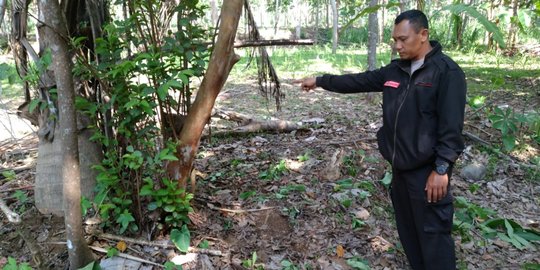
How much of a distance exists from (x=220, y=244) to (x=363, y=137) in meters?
2.80

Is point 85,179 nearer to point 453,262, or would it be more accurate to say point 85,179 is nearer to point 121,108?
point 121,108

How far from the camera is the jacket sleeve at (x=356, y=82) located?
2994 mm

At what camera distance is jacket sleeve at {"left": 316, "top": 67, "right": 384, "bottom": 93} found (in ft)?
9.82

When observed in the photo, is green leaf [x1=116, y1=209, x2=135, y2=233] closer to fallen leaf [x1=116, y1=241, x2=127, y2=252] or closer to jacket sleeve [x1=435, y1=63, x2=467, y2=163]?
fallen leaf [x1=116, y1=241, x2=127, y2=252]

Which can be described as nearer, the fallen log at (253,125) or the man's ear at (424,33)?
the man's ear at (424,33)

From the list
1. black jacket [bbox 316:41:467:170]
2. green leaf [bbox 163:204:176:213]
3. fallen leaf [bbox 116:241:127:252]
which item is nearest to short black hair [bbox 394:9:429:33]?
black jacket [bbox 316:41:467:170]

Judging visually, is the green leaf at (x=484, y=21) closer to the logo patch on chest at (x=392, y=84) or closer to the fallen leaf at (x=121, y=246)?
the logo patch on chest at (x=392, y=84)

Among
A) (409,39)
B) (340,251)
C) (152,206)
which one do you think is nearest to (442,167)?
(409,39)

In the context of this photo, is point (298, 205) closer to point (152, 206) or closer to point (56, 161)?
point (152, 206)

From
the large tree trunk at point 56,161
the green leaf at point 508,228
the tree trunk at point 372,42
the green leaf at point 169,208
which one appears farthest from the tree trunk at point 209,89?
the tree trunk at point 372,42

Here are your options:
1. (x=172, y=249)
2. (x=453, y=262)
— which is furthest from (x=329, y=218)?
(x=172, y=249)

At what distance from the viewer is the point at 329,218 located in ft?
11.8

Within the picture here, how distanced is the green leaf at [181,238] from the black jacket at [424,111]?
1524mm

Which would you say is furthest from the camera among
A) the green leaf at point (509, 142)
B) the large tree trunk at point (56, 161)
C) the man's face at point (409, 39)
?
the green leaf at point (509, 142)
